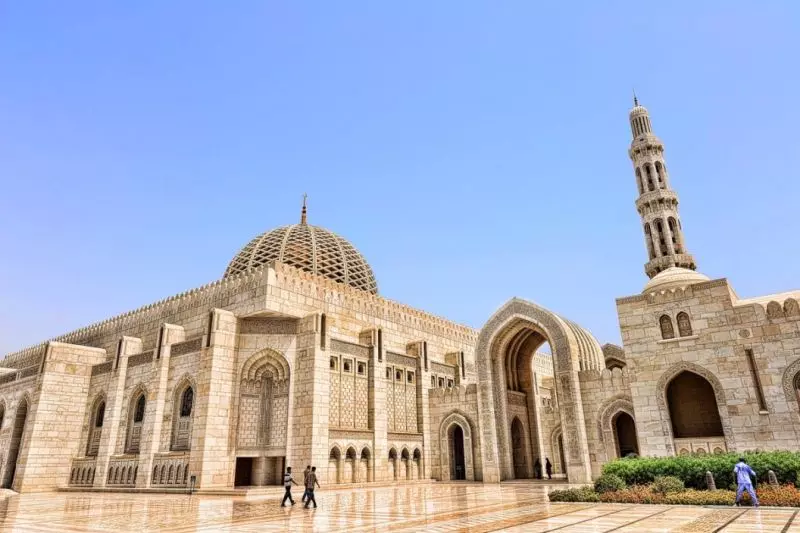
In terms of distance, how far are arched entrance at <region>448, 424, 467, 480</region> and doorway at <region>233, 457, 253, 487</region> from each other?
907 centimetres

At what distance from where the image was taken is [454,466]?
961 inches

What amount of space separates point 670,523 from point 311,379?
543 inches

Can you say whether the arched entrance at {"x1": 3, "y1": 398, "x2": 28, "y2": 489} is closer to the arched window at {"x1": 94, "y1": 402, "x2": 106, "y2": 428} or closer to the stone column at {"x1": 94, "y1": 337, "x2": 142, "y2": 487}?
the arched window at {"x1": 94, "y1": 402, "x2": 106, "y2": 428}

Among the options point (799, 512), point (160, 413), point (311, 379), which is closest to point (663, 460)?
point (799, 512)

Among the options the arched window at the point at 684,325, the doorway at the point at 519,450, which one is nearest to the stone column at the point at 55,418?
the doorway at the point at 519,450

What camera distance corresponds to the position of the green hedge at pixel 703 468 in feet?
37.7

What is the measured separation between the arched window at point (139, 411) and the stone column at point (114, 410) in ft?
1.68

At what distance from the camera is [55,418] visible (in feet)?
79.0

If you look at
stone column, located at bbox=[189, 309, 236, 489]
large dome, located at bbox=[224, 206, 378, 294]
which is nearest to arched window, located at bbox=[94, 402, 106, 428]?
stone column, located at bbox=[189, 309, 236, 489]

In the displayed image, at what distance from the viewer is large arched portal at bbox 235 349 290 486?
64.2ft

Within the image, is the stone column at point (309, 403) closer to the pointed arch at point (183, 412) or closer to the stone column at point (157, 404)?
the pointed arch at point (183, 412)

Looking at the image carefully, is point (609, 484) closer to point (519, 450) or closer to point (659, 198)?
point (519, 450)

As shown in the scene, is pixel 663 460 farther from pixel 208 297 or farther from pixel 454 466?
pixel 208 297

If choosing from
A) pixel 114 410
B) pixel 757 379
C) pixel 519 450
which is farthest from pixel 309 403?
pixel 757 379
